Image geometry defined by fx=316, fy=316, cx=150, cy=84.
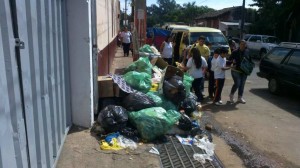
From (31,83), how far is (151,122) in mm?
2460

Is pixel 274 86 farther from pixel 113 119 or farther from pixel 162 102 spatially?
pixel 113 119

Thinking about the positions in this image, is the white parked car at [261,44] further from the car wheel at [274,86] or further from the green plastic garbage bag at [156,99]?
the green plastic garbage bag at [156,99]

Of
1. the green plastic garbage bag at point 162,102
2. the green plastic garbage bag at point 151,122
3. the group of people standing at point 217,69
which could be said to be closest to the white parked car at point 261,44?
the group of people standing at point 217,69

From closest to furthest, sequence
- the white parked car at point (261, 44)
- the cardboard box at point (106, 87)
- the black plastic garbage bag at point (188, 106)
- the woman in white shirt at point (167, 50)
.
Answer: the cardboard box at point (106, 87) → the black plastic garbage bag at point (188, 106) → the woman in white shirt at point (167, 50) → the white parked car at point (261, 44)

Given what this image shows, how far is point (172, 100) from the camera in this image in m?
6.21

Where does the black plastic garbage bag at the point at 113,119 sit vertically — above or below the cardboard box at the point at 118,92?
below

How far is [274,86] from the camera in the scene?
945cm

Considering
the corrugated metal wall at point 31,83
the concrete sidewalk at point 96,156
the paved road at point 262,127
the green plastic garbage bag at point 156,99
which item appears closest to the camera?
the corrugated metal wall at point 31,83

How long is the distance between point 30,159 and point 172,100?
367cm

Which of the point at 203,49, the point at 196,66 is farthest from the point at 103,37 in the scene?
the point at 196,66

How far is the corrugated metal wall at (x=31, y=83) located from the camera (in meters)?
2.34

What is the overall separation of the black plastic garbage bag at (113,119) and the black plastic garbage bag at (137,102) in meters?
0.31

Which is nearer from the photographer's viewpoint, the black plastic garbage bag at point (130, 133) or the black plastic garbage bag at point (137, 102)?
the black plastic garbage bag at point (130, 133)

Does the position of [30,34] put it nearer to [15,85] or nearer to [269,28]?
[15,85]
